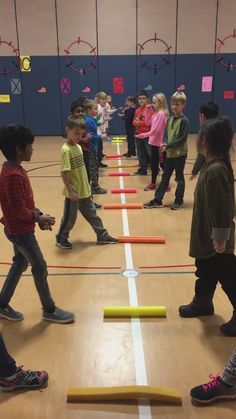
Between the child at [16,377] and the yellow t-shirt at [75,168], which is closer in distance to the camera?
the child at [16,377]

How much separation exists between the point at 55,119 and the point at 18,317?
995 centimetres

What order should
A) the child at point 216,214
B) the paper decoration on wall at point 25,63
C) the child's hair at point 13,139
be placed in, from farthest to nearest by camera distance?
the paper decoration on wall at point 25,63 → the child's hair at point 13,139 → the child at point 216,214

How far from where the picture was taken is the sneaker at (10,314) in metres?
3.04

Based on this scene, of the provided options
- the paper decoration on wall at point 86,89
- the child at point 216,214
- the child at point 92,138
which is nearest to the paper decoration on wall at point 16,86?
the paper decoration on wall at point 86,89

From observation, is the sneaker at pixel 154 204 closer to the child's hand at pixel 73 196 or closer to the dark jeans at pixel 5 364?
the child's hand at pixel 73 196

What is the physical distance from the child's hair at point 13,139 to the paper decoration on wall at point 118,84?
980 cm

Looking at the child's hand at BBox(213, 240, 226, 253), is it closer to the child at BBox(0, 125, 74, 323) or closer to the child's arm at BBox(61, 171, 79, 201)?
the child at BBox(0, 125, 74, 323)

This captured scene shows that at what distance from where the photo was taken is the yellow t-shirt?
13.1 feet

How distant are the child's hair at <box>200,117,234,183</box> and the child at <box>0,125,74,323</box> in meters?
1.11

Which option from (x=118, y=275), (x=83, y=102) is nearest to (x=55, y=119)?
(x=83, y=102)

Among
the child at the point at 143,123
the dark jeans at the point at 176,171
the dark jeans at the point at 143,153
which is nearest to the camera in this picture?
the dark jeans at the point at 176,171

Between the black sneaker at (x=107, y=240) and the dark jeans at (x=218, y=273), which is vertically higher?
the dark jeans at (x=218, y=273)

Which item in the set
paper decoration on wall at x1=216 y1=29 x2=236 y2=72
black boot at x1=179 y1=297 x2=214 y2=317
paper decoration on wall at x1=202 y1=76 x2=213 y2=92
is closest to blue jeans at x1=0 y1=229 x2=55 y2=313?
black boot at x1=179 y1=297 x2=214 y2=317

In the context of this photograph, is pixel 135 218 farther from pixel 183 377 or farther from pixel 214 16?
pixel 214 16
